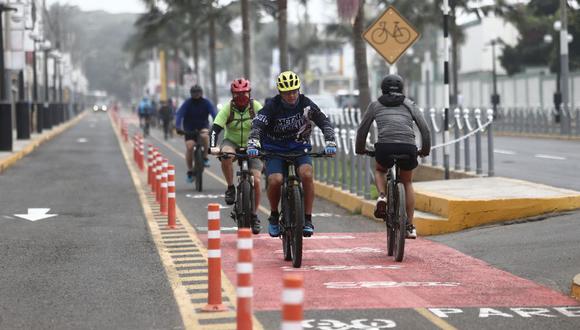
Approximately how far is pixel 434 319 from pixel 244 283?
6.79 ft

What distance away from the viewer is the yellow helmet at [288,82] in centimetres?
1230

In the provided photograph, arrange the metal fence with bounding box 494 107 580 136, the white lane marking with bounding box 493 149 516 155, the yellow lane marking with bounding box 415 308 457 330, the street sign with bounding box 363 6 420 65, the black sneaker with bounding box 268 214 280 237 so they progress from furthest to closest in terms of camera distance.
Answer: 1. the metal fence with bounding box 494 107 580 136
2. the white lane marking with bounding box 493 149 516 155
3. the street sign with bounding box 363 6 420 65
4. the black sneaker with bounding box 268 214 280 237
5. the yellow lane marking with bounding box 415 308 457 330

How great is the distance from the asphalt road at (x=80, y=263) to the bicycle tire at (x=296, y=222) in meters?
1.34

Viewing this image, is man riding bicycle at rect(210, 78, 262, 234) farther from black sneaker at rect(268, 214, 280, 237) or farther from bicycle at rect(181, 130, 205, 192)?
bicycle at rect(181, 130, 205, 192)

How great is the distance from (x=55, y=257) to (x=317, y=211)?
6944mm

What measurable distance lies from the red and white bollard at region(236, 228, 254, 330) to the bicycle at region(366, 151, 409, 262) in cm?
482

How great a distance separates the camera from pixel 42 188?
24.1 meters

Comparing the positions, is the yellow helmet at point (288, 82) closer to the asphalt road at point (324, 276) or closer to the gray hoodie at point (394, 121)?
the gray hoodie at point (394, 121)

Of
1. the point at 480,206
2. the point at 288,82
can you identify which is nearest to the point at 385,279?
the point at 288,82

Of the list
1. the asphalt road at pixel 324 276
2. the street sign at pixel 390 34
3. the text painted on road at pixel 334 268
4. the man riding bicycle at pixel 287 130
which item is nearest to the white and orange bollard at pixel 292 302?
the asphalt road at pixel 324 276

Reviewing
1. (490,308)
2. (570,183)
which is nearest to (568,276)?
(490,308)

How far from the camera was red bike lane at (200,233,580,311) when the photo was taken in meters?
9.97

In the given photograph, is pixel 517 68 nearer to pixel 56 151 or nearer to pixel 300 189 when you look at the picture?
pixel 56 151

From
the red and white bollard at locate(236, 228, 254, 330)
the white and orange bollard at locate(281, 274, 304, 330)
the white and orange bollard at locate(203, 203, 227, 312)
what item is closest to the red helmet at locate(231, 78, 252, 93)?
the white and orange bollard at locate(203, 203, 227, 312)
